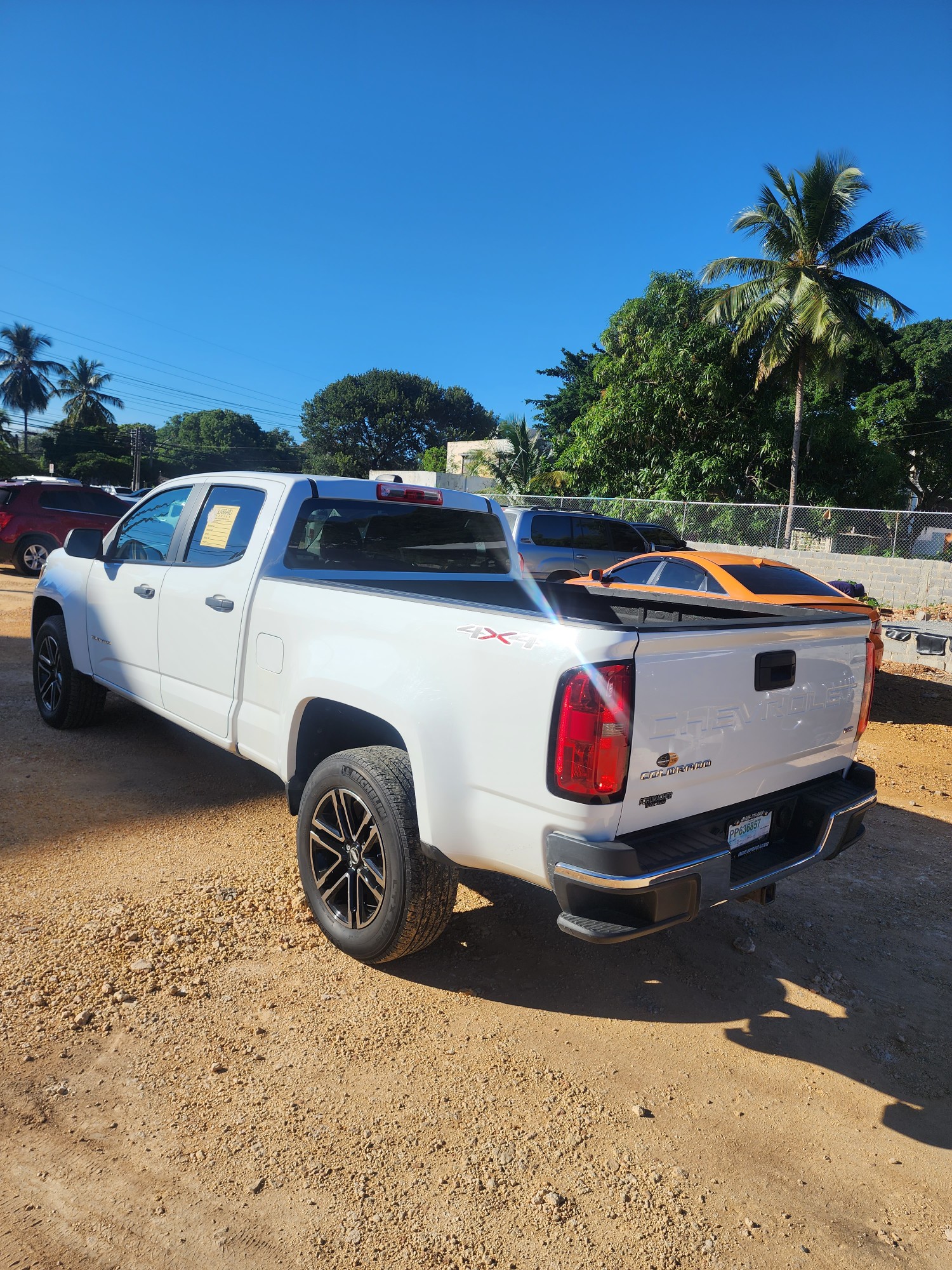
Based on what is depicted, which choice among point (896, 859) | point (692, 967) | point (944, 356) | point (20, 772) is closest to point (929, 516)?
point (896, 859)

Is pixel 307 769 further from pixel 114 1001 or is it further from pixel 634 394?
pixel 634 394

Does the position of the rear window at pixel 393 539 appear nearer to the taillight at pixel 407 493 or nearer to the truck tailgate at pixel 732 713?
the taillight at pixel 407 493

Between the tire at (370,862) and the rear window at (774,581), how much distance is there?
5088mm

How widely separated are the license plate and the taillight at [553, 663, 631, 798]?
26.3 inches

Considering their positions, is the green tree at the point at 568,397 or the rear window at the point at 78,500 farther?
the green tree at the point at 568,397

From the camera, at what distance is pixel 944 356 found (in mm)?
31703

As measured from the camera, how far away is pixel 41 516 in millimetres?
13914

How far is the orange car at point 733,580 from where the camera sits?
7.04 metres

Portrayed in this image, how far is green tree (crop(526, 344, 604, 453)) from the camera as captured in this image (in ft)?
112

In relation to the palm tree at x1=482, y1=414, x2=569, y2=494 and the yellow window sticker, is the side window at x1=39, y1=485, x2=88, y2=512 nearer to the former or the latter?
the yellow window sticker

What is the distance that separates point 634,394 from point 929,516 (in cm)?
1001

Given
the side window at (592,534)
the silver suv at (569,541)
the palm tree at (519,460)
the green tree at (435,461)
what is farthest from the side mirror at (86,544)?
the green tree at (435,461)

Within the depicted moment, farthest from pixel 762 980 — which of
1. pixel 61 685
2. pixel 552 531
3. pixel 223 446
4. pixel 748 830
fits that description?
pixel 223 446

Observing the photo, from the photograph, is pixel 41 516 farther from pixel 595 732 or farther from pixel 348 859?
pixel 595 732
